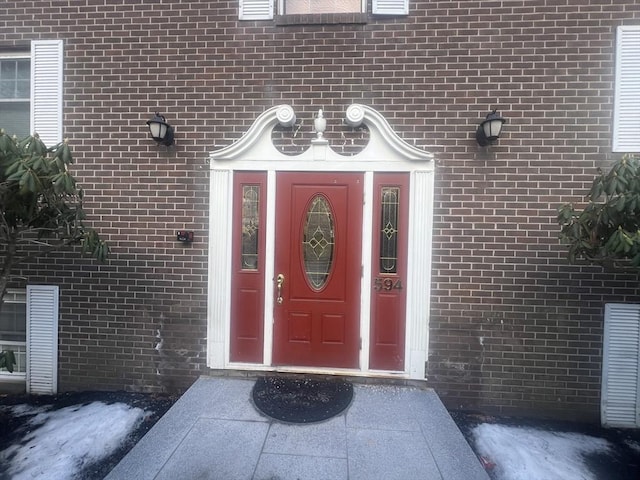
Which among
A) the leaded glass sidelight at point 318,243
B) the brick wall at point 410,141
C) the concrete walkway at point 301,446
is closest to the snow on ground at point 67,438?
the brick wall at point 410,141

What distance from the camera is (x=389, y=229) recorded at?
3676 mm

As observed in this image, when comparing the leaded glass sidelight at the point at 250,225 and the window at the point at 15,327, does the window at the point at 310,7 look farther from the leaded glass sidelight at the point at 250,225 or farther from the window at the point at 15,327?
the window at the point at 15,327

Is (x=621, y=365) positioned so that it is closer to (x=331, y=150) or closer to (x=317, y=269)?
(x=317, y=269)

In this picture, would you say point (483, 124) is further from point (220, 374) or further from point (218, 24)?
point (220, 374)

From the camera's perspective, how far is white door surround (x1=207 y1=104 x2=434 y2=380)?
142 inches

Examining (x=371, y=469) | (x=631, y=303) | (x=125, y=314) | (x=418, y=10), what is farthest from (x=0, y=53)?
(x=631, y=303)

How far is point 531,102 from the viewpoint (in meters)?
3.57

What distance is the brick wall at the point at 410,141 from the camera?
355 centimetres

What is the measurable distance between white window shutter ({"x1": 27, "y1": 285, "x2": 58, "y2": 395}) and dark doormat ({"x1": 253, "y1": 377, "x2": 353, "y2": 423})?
241 centimetres

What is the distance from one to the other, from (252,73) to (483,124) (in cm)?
246

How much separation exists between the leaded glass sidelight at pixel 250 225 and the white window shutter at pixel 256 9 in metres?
1.80

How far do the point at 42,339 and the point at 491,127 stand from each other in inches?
210

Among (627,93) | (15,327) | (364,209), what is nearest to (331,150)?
(364,209)

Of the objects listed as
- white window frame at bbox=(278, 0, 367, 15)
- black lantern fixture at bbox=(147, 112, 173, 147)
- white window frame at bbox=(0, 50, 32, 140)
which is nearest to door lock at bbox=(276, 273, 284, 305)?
black lantern fixture at bbox=(147, 112, 173, 147)
